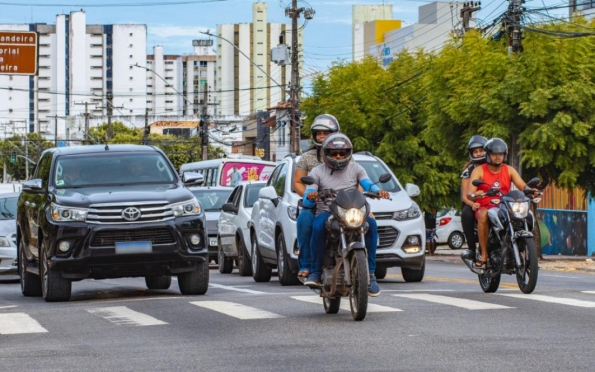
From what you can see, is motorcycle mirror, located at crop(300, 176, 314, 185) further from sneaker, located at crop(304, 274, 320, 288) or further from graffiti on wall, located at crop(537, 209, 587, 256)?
graffiti on wall, located at crop(537, 209, 587, 256)

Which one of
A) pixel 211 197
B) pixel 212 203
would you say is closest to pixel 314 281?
pixel 212 203

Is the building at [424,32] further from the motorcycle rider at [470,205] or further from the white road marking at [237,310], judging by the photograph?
the white road marking at [237,310]

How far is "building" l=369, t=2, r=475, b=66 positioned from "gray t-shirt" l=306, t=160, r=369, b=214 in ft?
261

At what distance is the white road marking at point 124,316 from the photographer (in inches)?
471

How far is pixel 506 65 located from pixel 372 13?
337 ft

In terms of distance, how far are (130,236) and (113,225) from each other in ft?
0.77

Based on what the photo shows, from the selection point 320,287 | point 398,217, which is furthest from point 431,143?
point 320,287

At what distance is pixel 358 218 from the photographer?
37.8 feet

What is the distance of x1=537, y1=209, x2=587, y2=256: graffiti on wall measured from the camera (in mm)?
43781

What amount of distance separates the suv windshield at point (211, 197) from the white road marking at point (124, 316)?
1511 cm

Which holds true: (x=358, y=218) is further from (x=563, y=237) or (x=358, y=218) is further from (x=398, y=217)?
(x=563, y=237)

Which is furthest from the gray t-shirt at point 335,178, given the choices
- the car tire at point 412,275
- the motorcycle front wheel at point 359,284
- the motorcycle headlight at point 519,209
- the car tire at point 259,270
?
the car tire at point 259,270

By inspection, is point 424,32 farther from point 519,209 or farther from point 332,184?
point 332,184

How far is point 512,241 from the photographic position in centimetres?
1447
